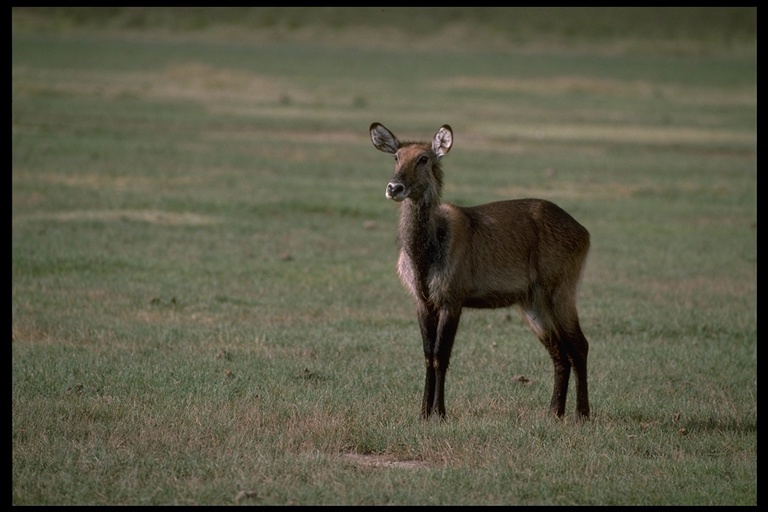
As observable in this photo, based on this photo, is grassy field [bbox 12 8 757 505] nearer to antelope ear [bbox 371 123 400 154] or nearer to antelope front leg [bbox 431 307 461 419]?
antelope front leg [bbox 431 307 461 419]

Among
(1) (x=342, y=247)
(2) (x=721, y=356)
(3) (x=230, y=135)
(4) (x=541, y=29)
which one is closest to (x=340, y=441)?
(2) (x=721, y=356)

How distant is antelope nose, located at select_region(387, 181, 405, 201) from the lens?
25.8ft

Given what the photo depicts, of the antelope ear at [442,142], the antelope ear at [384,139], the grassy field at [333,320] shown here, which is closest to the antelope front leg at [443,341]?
the grassy field at [333,320]

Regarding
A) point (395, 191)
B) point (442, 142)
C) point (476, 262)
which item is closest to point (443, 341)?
point (476, 262)

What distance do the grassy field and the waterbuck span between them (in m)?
0.47

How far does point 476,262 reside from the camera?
854cm

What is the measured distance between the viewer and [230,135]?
30.9 m

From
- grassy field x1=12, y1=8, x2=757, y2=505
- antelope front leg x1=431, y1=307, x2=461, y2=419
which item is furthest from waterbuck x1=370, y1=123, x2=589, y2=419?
grassy field x1=12, y1=8, x2=757, y2=505

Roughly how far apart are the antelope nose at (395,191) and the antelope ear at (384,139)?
2.02 feet

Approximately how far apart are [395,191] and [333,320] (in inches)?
170

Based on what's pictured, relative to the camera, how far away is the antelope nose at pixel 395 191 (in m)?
7.87

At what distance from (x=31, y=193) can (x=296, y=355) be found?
10655 millimetres

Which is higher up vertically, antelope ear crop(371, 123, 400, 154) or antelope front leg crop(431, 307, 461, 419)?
antelope ear crop(371, 123, 400, 154)

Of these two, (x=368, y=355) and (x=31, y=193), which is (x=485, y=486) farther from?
(x=31, y=193)
